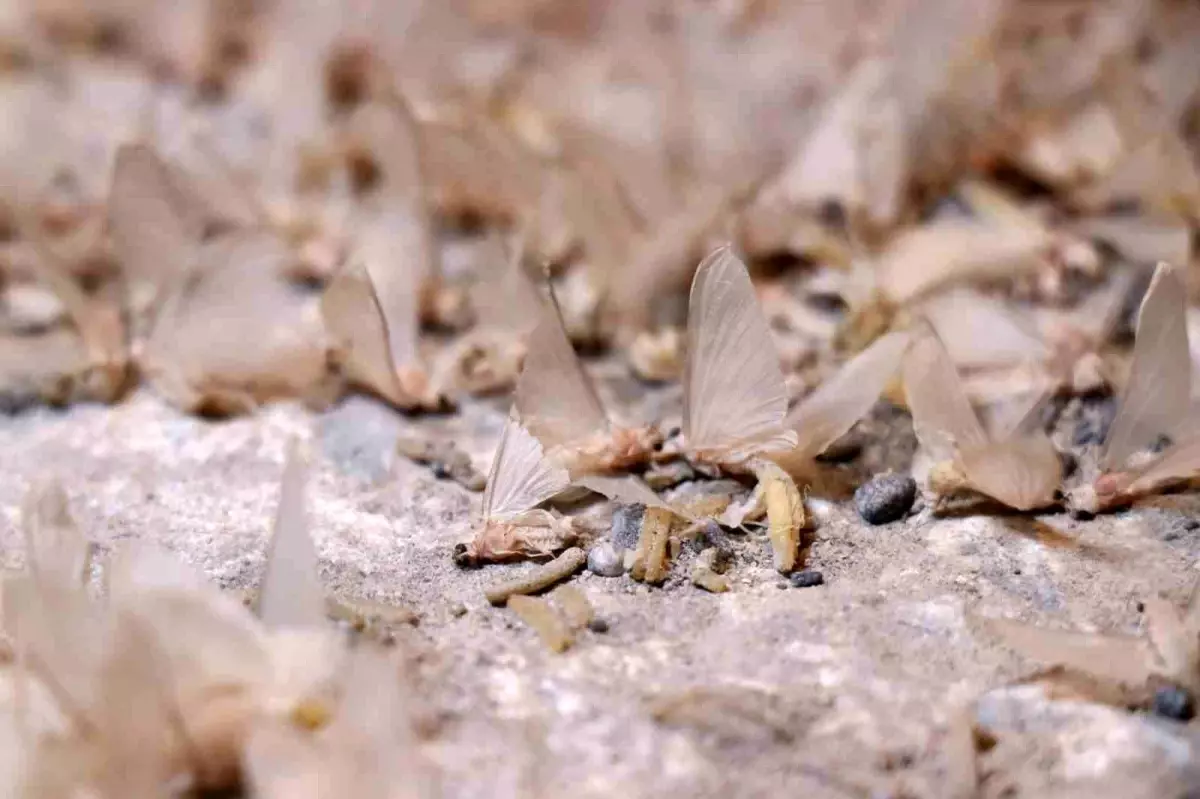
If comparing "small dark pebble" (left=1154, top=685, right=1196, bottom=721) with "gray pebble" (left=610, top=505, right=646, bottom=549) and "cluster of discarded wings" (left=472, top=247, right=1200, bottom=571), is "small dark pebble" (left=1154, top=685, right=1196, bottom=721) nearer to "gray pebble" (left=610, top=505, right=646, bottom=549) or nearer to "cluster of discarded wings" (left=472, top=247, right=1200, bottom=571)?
"cluster of discarded wings" (left=472, top=247, right=1200, bottom=571)

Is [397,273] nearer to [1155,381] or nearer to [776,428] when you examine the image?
[776,428]

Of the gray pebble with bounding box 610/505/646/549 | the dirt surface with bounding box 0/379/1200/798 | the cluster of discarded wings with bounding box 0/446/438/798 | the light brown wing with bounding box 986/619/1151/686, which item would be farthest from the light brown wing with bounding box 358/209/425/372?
the light brown wing with bounding box 986/619/1151/686

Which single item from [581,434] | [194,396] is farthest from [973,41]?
[194,396]

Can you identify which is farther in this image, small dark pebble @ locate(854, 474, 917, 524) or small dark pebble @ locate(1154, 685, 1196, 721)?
small dark pebble @ locate(854, 474, 917, 524)

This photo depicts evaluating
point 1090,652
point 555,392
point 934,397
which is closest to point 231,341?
point 555,392

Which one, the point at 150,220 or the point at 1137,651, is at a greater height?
the point at 150,220

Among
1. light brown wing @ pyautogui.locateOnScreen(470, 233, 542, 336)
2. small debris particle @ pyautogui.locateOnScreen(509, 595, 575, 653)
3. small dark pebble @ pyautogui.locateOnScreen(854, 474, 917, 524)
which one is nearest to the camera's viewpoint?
small debris particle @ pyautogui.locateOnScreen(509, 595, 575, 653)
